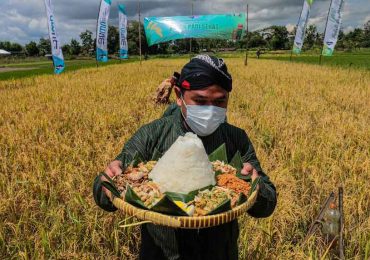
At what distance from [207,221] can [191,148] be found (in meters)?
0.34

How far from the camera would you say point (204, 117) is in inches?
65.9

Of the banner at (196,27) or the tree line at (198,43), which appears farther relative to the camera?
the tree line at (198,43)

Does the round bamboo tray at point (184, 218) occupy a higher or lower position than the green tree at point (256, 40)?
higher

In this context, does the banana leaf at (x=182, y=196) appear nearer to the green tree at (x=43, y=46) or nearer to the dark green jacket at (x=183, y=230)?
the dark green jacket at (x=183, y=230)

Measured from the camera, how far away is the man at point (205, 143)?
1486 millimetres

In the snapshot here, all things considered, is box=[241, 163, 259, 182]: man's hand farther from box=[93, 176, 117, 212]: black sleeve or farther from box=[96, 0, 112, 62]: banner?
box=[96, 0, 112, 62]: banner

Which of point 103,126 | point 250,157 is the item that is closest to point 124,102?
point 103,126

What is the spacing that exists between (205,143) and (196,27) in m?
22.2

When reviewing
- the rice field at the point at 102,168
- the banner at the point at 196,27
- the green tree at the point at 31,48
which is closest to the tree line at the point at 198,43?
the green tree at the point at 31,48

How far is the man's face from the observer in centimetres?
164

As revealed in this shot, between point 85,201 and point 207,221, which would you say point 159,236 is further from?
point 85,201

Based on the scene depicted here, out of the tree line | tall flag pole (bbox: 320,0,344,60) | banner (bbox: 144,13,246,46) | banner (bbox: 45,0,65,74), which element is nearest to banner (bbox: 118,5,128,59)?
banner (bbox: 144,13,246,46)

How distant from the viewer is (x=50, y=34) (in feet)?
41.7

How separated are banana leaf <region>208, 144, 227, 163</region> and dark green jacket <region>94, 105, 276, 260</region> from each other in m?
0.13
